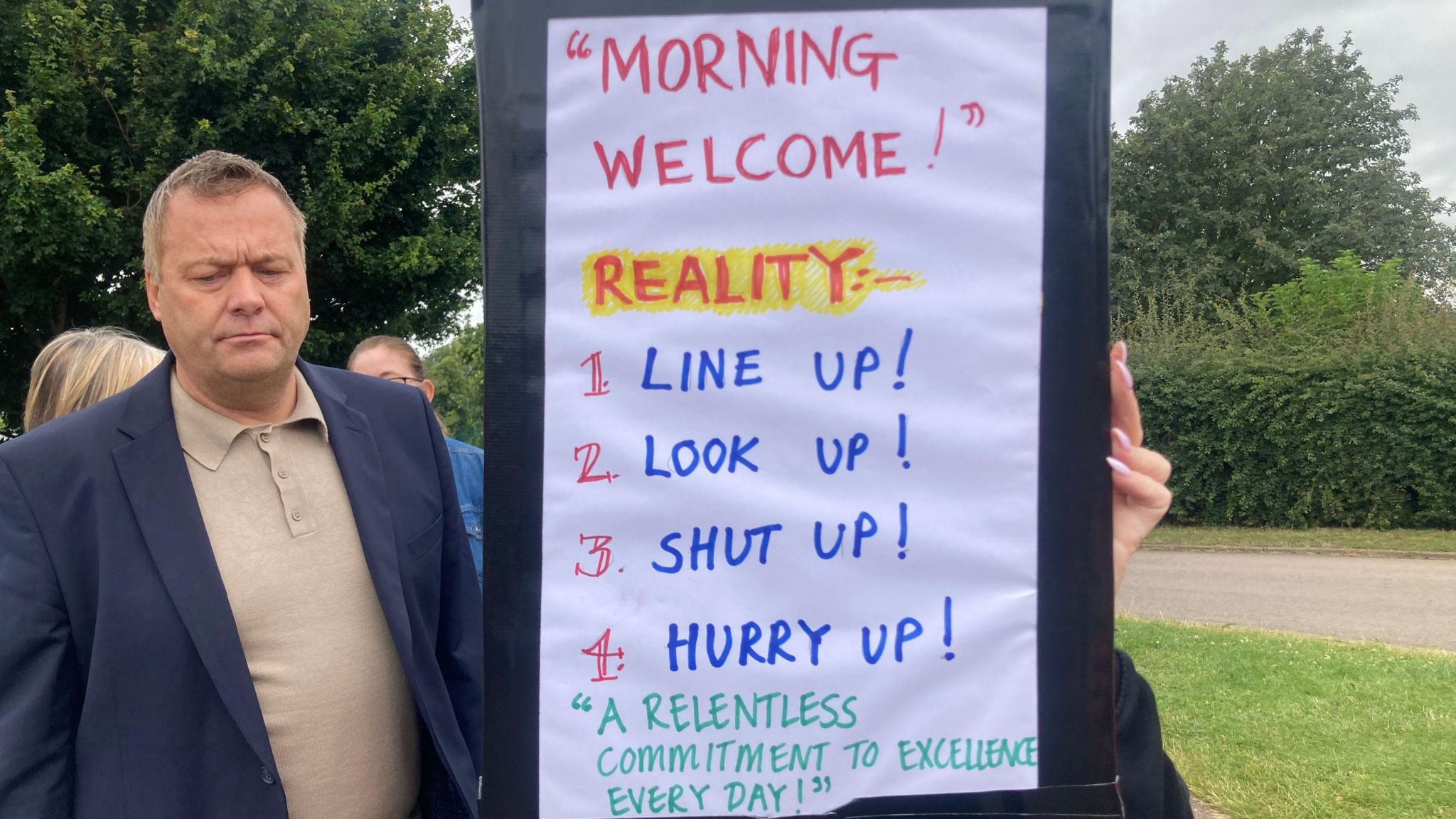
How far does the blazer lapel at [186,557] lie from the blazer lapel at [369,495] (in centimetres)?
24

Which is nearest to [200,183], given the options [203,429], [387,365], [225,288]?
[225,288]

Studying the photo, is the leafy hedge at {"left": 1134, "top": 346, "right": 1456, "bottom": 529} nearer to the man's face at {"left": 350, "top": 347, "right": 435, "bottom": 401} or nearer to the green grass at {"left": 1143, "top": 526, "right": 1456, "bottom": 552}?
the green grass at {"left": 1143, "top": 526, "right": 1456, "bottom": 552}

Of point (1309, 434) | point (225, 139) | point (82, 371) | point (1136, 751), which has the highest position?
point (225, 139)

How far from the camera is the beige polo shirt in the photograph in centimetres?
167

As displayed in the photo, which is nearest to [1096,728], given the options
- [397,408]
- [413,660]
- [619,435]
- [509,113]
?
[619,435]

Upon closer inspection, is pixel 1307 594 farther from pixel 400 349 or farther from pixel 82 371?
pixel 82 371

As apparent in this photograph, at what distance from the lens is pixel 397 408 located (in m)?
2.00

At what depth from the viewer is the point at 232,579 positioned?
167cm

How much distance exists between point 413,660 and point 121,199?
1145 cm

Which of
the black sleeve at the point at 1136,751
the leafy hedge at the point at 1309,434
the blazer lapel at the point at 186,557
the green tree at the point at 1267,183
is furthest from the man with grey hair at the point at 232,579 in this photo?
the green tree at the point at 1267,183

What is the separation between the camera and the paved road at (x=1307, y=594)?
7.92 metres

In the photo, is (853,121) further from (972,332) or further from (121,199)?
(121,199)

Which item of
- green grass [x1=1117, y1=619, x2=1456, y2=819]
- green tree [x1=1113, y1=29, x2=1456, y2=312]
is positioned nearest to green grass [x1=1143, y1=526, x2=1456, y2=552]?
green grass [x1=1117, y1=619, x2=1456, y2=819]

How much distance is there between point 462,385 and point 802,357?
27109 millimetres
